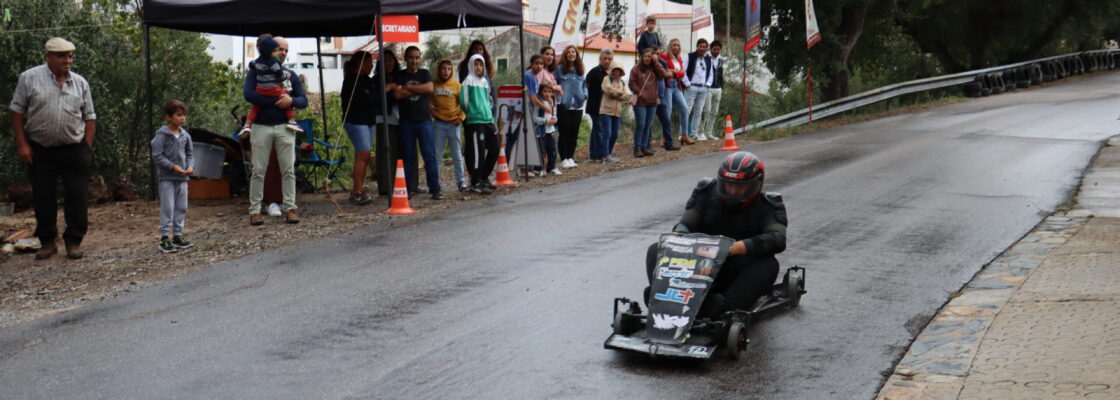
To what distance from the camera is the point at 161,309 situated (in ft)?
27.4

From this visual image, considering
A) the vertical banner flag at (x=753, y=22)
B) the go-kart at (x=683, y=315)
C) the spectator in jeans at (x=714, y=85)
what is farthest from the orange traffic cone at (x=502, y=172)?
the vertical banner flag at (x=753, y=22)

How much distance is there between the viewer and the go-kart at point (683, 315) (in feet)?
22.1

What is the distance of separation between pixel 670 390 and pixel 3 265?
25.4 feet

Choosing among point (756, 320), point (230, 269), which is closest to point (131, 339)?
point (230, 269)

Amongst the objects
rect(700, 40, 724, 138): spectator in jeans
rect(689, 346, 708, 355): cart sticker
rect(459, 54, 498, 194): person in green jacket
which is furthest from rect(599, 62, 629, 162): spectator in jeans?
rect(689, 346, 708, 355): cart sticker

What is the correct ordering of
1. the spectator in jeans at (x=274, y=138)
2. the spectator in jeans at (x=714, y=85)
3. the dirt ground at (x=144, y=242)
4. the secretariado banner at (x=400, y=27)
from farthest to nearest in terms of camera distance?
the spectator in jeans at (x=714, y=85) → the secretariado banner at (x=400, y=27) → the spectator in jeans at (x=274, y=138) → the dirt ground at (x=144, y=242)

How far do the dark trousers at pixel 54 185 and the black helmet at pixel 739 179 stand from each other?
6.76 m

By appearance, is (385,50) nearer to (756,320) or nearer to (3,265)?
(3,265)

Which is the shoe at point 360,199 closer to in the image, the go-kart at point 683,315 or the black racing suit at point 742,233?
the black racing suit at point 742,233

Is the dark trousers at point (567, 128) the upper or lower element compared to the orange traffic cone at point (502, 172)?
upper

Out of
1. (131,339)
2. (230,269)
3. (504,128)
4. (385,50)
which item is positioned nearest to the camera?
(131,339)

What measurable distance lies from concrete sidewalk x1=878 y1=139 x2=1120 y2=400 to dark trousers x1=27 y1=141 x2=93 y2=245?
8.15 metres

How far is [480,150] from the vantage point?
15.1 m

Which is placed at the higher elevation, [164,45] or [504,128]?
[164,45]
